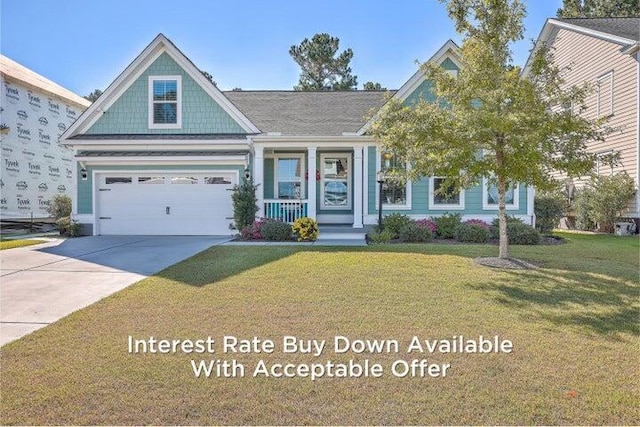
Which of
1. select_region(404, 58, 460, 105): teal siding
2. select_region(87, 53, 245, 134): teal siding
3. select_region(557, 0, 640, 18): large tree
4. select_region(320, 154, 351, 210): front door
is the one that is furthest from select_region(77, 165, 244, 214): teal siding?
select_region(557, 0, 640, 18): large tree

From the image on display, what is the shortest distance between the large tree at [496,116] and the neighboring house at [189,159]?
5.46m

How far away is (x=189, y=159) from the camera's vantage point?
13.9 metres

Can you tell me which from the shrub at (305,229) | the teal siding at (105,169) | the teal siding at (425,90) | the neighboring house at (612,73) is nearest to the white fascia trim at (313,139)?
the teal siding at (105,169)

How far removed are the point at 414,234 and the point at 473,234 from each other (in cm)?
182

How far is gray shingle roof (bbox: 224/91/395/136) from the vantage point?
14.9 m

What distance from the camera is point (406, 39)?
564 inches

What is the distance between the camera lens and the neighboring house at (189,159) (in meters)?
14.1

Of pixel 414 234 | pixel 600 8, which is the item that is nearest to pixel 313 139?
pixel 414 234

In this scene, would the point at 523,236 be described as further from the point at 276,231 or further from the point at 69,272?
the point at 69,272

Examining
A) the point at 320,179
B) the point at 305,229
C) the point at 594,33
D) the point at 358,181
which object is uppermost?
the point at 594,33

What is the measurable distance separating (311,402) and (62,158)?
23.4 meters

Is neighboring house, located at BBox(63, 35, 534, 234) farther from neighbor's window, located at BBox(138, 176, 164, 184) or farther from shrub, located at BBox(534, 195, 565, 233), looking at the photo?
shrub, located at BBox(534, 195, 565, 233)

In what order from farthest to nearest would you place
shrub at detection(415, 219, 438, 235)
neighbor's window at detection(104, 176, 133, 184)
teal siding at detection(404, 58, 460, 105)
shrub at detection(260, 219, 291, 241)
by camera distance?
neighbor's window at detection(104, 176, 133, 184) < teal siding at detection(404, 58, 460, 105) < shrub at detection(415, 219, 438, 235) < shrub at detection(260, 219, 291, 241)

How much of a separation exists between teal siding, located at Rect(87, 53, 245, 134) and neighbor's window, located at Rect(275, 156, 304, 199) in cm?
223
